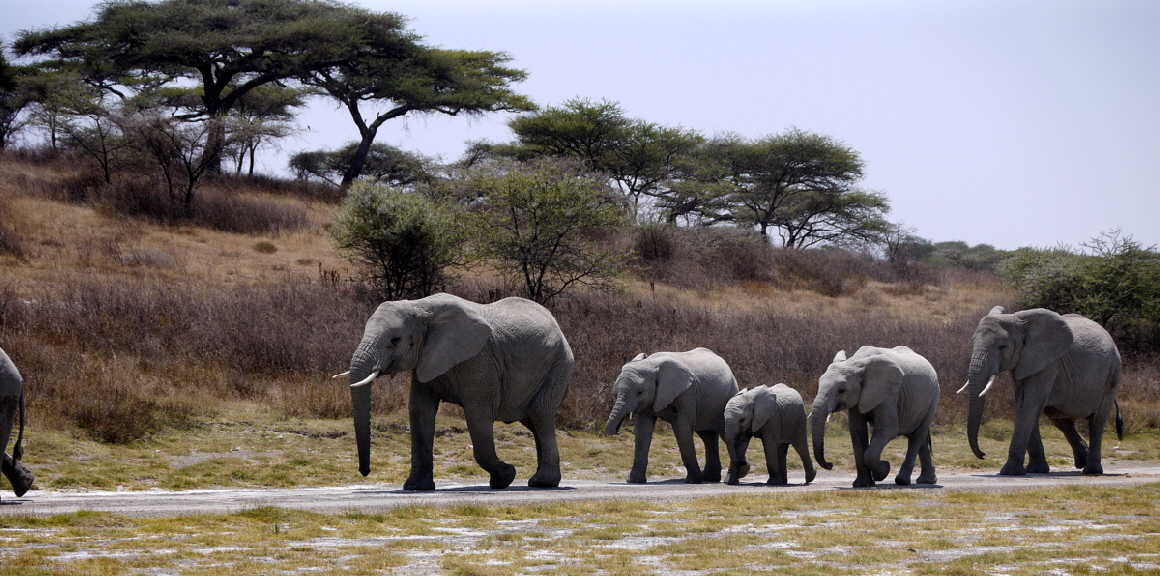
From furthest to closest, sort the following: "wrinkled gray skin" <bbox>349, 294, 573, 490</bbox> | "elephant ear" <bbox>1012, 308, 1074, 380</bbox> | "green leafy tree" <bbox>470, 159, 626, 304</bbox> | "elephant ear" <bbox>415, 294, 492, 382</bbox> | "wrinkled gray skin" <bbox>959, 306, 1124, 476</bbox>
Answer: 1. "green leafy tree" <bbox>470, 159, 626, 304</bbox>
2. "elephant ear" <bbox>1012, 308, 1074, 380</bbox>
3. "wrinkled gray skin" <bbox>959, 306, 1124, 476</bbox>
4. "elephant ear" <bbox>415, 294, 492, 382</bbox>
5. "wrinkled gray skin" <bbox>349, 294, 573, 490</bbox>

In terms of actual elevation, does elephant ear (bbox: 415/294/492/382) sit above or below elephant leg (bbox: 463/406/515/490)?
above

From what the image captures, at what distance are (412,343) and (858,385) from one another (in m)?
6.86

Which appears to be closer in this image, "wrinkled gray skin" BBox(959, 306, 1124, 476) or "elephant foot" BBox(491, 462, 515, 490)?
"elephant foot" BBox(491, 462, 515, 490)

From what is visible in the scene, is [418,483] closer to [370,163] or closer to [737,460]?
[737,460]

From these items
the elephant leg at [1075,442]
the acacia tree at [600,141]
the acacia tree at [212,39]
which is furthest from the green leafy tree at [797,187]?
the elephant leg at [1075,442]

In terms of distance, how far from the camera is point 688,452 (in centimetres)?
1802

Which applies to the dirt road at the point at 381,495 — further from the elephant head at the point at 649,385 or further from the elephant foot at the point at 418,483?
the elephant head at the point at 649,385

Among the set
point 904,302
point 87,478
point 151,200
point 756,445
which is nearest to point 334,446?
point 87,478

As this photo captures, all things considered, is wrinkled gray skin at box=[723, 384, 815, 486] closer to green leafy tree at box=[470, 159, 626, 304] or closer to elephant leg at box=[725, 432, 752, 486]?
elephant leg at box=[725, 432, 752, 486]

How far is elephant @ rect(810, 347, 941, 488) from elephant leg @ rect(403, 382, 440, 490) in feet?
18.4

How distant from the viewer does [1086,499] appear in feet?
46.6

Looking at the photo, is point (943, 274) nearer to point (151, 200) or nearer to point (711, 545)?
point (151, 200)

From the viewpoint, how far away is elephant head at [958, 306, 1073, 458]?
19.5 meters

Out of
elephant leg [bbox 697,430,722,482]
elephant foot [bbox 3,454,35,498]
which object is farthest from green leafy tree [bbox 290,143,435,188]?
elephant foot [bbox 3,454,35,498]
